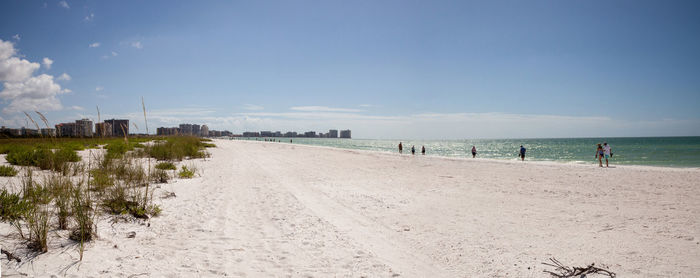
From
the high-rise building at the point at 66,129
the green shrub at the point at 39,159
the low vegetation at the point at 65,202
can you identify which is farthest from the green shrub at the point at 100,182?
the green shrub at the point at 39,159

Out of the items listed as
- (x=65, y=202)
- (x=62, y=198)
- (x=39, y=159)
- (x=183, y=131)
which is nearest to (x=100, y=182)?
(x=65, y=202)

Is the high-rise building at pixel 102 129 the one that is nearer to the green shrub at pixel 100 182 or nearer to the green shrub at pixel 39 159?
the green shrub at pixel 100 182

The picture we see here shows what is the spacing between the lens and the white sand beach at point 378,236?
3785 mm

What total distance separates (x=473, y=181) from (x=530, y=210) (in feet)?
16.4

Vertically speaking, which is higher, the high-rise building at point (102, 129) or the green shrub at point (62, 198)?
the high-rise building at point (102, 129)

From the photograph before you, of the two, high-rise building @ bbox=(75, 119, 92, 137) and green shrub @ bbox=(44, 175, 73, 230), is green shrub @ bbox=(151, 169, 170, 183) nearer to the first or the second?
high-rise building @ bbox=(75, 119, 92, 137)

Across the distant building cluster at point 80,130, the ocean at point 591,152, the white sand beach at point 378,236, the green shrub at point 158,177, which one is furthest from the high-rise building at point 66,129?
the ocean at point 591,152

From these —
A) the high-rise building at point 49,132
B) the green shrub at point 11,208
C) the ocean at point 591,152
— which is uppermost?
the high-rise building at point 49,132

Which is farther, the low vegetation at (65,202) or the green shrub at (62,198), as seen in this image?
the green shrub at (62,198)

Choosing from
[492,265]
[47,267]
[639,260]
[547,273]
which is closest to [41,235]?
[47,267]

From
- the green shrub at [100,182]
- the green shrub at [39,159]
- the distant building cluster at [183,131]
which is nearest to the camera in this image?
the green shrub at [100,182]

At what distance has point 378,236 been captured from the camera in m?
5.34

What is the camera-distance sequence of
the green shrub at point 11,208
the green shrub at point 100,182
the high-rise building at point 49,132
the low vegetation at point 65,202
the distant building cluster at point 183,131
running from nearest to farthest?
the low vegetation at point 65,202 < the green shrub at point 11,208 < the high-rise building at point 49,132 < the green shrub at point 100,182 < the distant building cluster at point 183,131

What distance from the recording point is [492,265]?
422 centimetres
